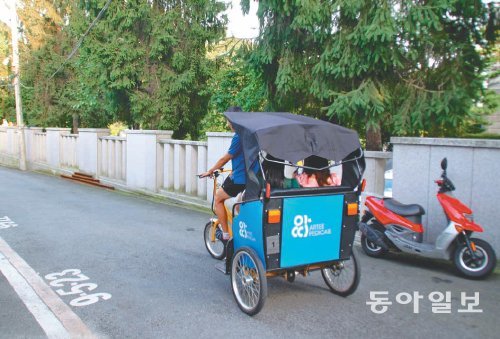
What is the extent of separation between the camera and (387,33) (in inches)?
283

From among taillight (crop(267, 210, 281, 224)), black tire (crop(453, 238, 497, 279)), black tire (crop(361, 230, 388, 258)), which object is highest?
taillight (crop(267, 210, 281, 224))

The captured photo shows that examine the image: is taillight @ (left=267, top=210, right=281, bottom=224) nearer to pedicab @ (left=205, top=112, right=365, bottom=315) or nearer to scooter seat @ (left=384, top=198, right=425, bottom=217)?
pedicab @ (left=205, top=112, right=365, bottom=315)

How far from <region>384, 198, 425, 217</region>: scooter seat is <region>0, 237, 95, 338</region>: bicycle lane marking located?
4.32 m

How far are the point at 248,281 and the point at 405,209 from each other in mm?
2849

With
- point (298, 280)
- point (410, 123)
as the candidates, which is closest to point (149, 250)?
point (298, 280)

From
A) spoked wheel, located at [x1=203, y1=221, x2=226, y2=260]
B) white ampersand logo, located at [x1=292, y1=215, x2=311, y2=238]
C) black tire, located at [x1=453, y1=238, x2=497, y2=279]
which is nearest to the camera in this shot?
white ampersand logo, located at [x1=292, y1=215, x2=311, y2=238]

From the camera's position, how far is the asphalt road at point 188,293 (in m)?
4.45

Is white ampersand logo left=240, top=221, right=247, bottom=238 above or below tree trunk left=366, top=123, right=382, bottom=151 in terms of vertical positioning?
below

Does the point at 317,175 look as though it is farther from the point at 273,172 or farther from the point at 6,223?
the point at 6,223

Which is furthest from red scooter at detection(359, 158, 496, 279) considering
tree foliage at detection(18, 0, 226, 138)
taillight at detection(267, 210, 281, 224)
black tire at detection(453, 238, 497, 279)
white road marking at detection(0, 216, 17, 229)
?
tree foliage at detection(18, 0, 226, 138)

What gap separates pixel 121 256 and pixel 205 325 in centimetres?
285

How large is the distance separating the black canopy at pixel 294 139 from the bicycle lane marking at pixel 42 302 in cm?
229

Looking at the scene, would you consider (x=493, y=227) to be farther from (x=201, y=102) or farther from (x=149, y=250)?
(x=201, y=102)

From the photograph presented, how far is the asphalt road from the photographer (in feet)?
14.6
